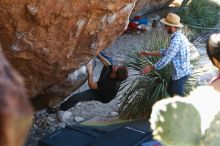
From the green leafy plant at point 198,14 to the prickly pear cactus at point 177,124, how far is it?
10.9m

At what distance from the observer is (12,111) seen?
72 centimetres

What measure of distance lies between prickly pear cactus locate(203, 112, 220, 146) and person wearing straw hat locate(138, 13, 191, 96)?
4095 mm

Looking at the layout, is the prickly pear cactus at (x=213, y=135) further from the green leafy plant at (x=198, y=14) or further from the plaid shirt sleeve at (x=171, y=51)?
the green leafy plant at (x=198, y=14)

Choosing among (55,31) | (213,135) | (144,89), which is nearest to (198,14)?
(144,89)

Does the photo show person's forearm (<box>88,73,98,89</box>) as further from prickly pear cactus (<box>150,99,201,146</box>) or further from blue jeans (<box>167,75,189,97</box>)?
prickly pear cactus (<box>150,99,201,146</box>)

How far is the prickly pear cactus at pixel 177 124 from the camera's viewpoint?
51.7 inches

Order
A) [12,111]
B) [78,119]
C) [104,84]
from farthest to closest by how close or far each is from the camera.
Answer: [78,119], [104,84], [12,111]

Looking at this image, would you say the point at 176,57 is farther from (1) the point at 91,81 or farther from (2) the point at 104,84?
(1) the point at 91,81

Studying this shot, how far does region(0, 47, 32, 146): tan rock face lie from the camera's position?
724 mm

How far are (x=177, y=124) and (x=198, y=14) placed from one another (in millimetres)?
11835

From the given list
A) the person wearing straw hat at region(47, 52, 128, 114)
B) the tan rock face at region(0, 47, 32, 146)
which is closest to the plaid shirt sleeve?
the person wearing straw hat at region(47, 52, 128, 114)

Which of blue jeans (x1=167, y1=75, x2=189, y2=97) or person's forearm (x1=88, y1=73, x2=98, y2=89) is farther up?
person's forearm (x1=88, y1=73, x2=98, y2=89)

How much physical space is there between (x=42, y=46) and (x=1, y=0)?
2.24 feet

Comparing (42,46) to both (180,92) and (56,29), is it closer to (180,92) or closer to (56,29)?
(56,29)
